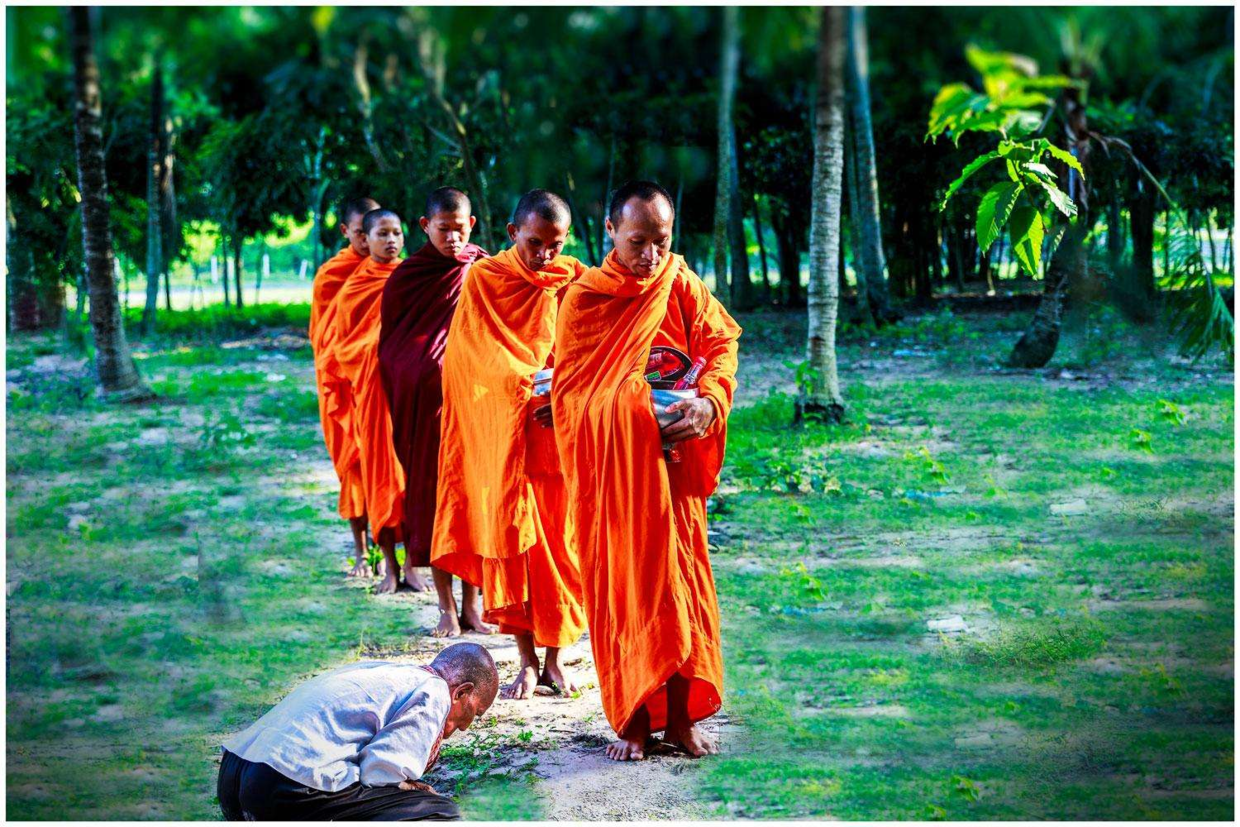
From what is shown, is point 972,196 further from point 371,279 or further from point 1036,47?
point 1036,47

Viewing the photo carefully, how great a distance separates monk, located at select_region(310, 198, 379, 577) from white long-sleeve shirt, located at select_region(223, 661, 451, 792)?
2.92 metres

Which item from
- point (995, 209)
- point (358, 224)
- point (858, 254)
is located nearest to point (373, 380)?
point (358, 224)

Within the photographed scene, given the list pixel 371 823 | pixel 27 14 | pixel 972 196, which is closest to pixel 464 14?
pixel 27 14

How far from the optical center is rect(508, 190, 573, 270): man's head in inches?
191

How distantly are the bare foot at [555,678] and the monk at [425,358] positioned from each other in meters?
0.79

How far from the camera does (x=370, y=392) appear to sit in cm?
641

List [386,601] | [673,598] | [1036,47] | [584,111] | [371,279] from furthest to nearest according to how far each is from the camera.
Answer: [371,279]
[386,601]
[584,111]
[673,598]
[1036,47]

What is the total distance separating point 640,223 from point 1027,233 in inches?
54.1

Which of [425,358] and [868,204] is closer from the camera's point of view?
[425,358]

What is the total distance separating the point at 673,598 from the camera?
13.4 feet

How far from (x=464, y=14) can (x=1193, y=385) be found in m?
7.40

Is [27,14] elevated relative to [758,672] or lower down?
elevated

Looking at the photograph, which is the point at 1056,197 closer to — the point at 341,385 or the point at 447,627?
the point at 447,627

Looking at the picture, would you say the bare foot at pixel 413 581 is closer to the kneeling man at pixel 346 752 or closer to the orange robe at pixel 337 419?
the orange robe at pixel 337 419
